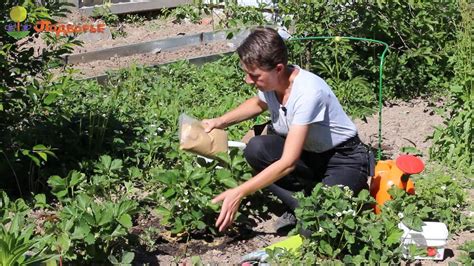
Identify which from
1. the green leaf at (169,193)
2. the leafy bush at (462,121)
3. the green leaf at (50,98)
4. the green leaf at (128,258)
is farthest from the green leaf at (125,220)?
the leafy bush at (462,121)

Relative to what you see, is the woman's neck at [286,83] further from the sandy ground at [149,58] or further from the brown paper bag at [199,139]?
the sandy ground at [149,58]

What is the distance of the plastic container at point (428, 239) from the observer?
12.3ft

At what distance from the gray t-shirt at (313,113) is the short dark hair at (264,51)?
0.60ft

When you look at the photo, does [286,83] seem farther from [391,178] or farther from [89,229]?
[89,229]

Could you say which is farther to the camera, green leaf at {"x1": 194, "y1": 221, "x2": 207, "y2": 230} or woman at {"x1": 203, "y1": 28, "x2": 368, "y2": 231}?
green leaf at {"x1": 194, "y1": 221, "x2": 207, "y2": 230}

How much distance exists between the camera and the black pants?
397 cm

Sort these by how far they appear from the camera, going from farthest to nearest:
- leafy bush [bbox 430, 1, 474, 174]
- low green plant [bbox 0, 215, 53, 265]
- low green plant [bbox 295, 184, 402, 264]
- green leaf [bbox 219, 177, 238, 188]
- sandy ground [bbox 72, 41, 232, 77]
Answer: sandy ground [bbox 72, 41, 232, 77], leafy bush [bbox 430, 1, 474, 174], green leaf [bbox 219, 177, 238, 188], low green plant [bbox 295, 184, 402, 264], low green plant [bbox 0, 215, 53, 265]

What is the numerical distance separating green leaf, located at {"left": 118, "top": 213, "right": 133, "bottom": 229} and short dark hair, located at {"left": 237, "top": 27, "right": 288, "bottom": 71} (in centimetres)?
93

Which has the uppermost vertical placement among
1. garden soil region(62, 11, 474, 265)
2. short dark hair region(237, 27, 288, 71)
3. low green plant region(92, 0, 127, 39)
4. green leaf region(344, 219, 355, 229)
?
short dark hair region(237, 27, 288, 71)

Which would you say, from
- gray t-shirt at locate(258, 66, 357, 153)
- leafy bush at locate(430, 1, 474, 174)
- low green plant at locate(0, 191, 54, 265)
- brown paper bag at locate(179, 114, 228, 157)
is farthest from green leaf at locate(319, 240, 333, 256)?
leafy bush at locate(430, 1, 474, 174)

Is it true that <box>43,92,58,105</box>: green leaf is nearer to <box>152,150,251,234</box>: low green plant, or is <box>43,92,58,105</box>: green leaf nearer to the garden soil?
<box>152,150,251,234</box>: low green plant

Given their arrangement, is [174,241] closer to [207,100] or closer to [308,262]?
[308,262]

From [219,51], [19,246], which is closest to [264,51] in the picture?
[19,246]

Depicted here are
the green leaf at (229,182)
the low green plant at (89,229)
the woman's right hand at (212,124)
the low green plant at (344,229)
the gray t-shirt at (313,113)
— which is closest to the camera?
the low green plant at (89,229)
